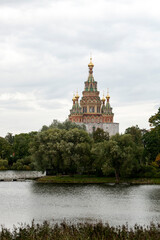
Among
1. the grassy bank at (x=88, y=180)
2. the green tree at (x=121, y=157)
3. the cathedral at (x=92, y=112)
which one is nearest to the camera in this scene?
the green tree at (x=121, y=157)

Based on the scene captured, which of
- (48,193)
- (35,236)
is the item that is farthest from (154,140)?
(35,236)

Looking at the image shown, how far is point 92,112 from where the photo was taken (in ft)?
479

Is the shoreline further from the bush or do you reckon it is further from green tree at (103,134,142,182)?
the bush

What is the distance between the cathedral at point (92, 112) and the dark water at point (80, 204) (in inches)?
3250

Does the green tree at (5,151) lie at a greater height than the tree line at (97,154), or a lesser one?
greater

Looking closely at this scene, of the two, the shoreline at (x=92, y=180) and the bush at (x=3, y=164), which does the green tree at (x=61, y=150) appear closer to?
the shoreline at (x=92, y=180)

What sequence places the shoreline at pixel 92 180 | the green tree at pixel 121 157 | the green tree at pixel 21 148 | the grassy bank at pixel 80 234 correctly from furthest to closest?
the green tree at pixel 21 148, the shoreline at pixel 92 180, the green tree at pixel 121 157, the grassy bank at pixel 80 234

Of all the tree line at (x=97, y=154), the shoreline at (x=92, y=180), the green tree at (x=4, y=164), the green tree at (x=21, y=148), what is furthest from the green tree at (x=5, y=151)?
the shoreline at (x=92, y=180)

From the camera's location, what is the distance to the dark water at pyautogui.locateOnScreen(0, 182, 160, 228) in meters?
36.9

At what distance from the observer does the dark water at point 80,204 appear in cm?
3688

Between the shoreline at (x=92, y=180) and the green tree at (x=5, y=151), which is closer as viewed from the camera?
the shoreline at (x=92, y=180)

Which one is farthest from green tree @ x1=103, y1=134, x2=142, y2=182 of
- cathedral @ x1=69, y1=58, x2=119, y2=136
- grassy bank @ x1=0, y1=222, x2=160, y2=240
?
cathedral @ x1=69, y1=58, x2=119, y2=136

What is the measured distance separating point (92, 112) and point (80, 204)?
101775 mm

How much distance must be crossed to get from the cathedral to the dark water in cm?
8255
